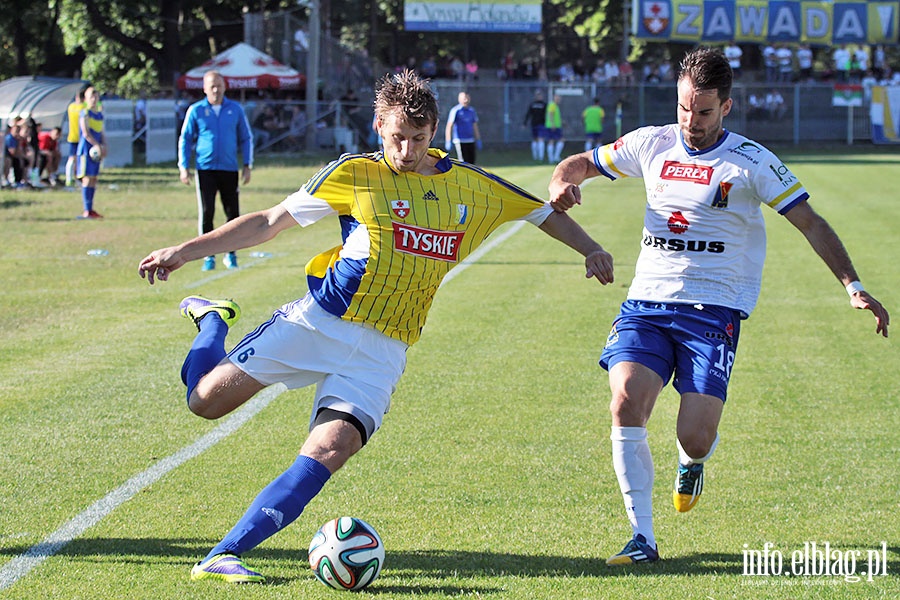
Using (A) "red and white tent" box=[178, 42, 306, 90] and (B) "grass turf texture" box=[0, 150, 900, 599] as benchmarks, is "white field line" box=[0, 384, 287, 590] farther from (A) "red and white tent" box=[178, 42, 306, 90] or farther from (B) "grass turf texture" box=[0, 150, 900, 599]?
(A) "red and white tent" box=[178, 42, 306, 90]

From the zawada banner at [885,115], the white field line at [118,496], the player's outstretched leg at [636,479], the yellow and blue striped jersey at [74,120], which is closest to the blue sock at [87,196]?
the yellow and blue striped jersey at [74,120]

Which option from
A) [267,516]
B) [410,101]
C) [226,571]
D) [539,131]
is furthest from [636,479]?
[539,131]

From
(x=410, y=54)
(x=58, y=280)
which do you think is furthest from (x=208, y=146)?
(x=410, y=54)

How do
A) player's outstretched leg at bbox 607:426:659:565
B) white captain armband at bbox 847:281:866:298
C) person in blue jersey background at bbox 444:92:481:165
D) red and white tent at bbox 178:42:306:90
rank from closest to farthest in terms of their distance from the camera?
1. player's outstretched leg at bbox 607:426:659:565
2. white captain armband at bbox 847:281:866:298
3. person in blue jersey background at bbox 444:92:481:165
4. red and white tent at bbox 178:42:306:90

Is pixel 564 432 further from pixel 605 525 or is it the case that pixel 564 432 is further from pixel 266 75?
pixel 266 75

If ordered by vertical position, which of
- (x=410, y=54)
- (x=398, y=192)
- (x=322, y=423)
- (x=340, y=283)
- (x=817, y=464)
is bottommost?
(x=817, y=464)

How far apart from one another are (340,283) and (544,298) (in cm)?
755

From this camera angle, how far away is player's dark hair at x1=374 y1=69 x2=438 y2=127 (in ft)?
15.0

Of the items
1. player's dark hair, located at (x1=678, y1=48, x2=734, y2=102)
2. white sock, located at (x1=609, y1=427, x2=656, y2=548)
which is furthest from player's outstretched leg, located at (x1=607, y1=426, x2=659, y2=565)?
player's dark hair, located at (x1=678, y1=48, x2=734, y2=102)

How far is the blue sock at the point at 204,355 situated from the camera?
507 cm

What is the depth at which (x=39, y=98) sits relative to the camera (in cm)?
3378

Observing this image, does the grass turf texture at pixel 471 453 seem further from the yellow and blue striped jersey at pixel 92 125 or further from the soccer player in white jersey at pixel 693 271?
the yellow and blue striped jersey at pixel 92 125

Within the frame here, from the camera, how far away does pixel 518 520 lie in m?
5.25

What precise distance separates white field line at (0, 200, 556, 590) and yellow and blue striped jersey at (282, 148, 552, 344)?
1527mm
